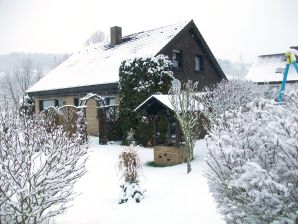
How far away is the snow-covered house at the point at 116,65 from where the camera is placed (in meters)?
Result: 19.9

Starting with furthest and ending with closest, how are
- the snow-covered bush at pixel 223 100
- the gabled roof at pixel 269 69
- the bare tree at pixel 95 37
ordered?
the bare tree at pixel 95 37 → the gabled roof at pixel 269 69 → the snow-covered bush at pixel 223 100

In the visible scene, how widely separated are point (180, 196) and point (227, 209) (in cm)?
374

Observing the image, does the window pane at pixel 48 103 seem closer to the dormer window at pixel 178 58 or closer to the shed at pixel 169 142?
the dormer window at pixel 178 58

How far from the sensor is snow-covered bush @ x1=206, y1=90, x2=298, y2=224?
398 centimetres

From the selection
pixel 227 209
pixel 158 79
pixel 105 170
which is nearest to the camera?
pixel 227 209

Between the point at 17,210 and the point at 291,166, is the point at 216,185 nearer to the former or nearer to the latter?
the point at 291,166

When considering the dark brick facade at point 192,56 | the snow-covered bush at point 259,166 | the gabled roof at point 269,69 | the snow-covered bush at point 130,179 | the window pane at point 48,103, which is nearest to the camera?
the snow-covered bush at point 259,166

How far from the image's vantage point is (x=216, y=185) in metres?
4.94

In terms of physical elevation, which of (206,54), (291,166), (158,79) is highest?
(206,54)

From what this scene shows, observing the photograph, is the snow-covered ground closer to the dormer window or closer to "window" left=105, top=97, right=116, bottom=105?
"window" left=105, top=97, right=116, bottom=105

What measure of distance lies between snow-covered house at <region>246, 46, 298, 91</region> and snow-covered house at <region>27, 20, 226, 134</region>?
38.0 ft

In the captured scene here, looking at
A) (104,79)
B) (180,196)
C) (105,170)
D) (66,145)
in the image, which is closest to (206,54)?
(104,79)

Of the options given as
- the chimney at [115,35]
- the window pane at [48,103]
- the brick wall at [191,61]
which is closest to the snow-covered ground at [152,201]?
the brick wall at [191,61]

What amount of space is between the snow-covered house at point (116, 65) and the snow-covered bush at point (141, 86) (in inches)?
49.3
